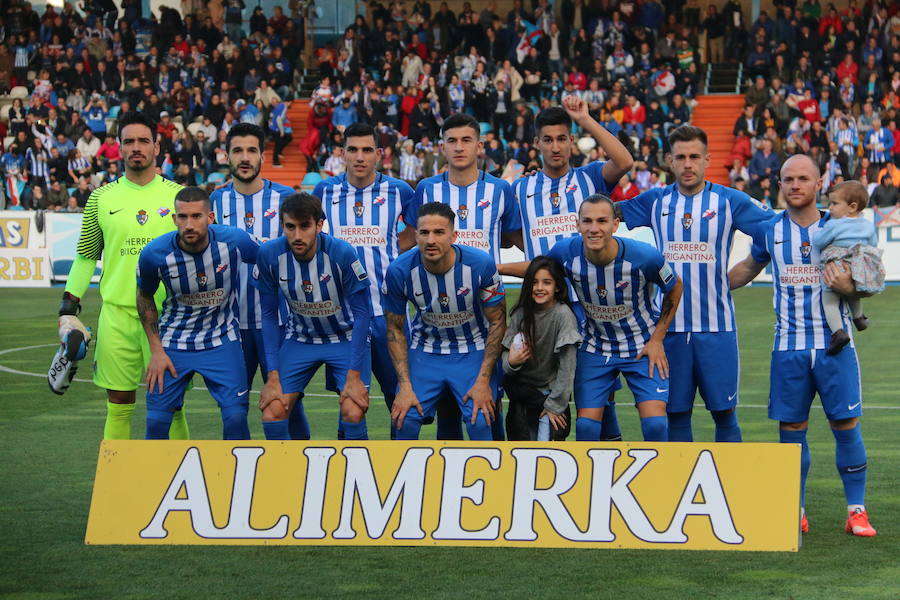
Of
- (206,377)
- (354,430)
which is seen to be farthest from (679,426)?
(206,377)

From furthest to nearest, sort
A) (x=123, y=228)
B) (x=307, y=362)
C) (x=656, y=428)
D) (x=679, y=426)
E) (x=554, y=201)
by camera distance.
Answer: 1. (x=554, y=201)
2. (x=123, y=228)
3. (x=679, y=426)
4. (x=307, y=362)
5. (x=656, y=428)

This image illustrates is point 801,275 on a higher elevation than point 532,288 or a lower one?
higher

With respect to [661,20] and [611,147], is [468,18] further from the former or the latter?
[611,147]

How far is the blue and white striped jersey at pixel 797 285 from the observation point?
636cm

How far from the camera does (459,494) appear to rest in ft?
19.5

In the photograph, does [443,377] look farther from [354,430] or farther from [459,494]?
[459,494]

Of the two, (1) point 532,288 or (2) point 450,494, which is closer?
(2) point 450,494

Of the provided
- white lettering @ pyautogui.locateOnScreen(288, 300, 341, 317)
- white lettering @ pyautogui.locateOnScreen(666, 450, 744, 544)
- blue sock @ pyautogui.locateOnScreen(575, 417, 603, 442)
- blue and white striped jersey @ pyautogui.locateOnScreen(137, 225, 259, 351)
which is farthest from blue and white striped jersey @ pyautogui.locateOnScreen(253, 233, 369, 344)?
white lettering @ pyautogui.locateOnScreen(666, 450, 744, 544)

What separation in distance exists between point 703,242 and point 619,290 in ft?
2.08

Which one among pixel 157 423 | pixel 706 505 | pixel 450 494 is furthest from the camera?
pixel 157 423

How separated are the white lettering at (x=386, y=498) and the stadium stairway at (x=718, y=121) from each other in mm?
21588

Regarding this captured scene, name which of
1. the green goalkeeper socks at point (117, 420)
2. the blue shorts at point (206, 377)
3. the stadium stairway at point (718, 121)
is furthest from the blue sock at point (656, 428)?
the stadium stairway at point (718, 121)

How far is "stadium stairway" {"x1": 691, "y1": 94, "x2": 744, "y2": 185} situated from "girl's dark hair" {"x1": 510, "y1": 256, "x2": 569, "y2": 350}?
20459 mm

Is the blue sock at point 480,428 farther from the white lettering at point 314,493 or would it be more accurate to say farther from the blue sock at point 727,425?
the blue sock at point 727,425
